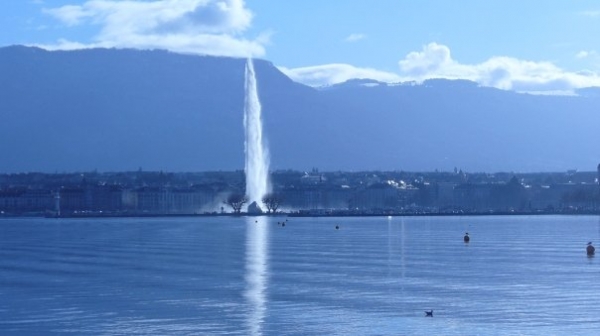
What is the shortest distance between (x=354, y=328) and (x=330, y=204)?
10863cm

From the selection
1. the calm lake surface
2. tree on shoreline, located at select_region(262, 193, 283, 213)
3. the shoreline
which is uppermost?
tree on shoreline, located at select_region(262, 193, 283, 213)

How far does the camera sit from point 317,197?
132 m

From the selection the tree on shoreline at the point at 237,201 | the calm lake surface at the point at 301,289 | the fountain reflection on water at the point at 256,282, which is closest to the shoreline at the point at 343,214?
the tree on shoreline at the point at 237,201

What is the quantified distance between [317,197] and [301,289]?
10181 centimetres

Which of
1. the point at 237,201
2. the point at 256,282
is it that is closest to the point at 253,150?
the point at 237,201

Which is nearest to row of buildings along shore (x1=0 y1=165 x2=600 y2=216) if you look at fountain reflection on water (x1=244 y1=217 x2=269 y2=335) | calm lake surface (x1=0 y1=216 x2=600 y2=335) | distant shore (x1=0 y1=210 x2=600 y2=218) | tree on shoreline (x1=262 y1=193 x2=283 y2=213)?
distant shore (x1=0 y1=210 x2=600 y2=218)

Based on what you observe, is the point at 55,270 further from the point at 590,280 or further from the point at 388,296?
the point at 590,280

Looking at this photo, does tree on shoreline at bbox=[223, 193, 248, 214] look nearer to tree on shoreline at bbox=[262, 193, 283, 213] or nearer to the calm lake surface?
tree on shoreline at bbox=[262, 193, 283, 213]

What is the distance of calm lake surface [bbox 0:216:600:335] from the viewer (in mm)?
23953

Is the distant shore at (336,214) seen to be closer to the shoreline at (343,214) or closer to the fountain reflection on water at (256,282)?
the shoreline at (343,214)

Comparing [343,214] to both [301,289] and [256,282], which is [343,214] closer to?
[256,282]

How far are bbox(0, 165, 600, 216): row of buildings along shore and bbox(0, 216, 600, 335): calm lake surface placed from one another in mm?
71905

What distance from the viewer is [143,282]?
105ft

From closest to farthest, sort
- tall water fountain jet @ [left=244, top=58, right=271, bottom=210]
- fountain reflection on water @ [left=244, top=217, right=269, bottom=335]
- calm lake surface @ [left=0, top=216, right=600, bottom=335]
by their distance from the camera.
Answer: calm lake surface @ [left=0, top=216, right=600, bottom=335], fountain reflection on water @ [left=244, top=217, right=269, bottom=335], tall water fountain jet @ [left=244, top=58, right=271, bottom=210]
